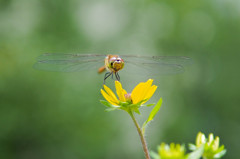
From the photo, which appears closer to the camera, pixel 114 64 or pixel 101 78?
pixel 114 64

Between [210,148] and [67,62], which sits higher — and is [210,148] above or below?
below

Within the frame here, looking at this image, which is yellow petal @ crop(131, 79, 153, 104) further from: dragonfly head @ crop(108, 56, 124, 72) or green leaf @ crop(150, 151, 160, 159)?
dragonfly head @ crop(108, 56, 124, 72)

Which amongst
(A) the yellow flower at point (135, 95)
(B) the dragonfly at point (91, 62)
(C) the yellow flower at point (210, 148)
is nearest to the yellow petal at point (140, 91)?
(A) the yellow flower at point (135, 95)

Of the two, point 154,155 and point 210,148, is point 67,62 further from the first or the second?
point 154,155

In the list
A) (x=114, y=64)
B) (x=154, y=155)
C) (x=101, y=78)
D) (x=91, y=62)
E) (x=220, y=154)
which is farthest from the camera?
(x=101, y=78)

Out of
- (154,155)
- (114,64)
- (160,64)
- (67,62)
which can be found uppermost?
(67,62)

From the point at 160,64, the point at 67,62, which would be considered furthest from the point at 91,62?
the point at 160,64

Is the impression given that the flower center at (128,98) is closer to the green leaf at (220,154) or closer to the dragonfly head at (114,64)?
the green leaf at (220,154)

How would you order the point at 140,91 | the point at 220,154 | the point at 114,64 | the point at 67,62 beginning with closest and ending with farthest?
the point at 220,154, the point at 140,91, the point at 114,64, the point at 67,62
